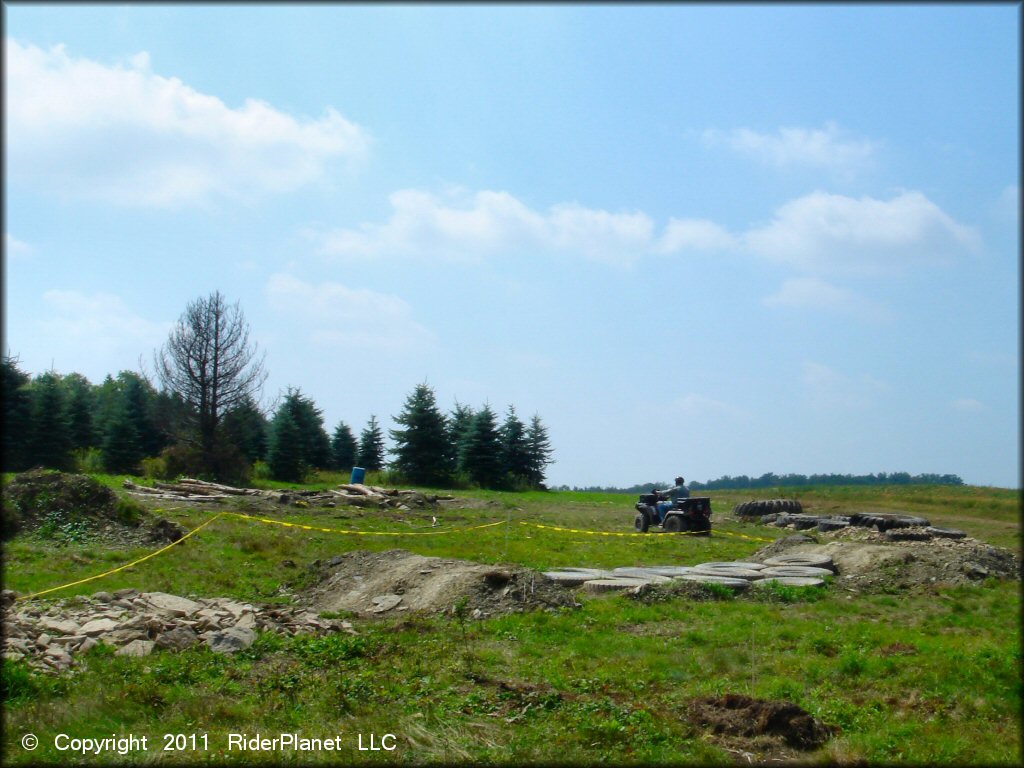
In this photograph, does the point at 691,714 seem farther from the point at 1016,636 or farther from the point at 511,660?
the point at 1016,636

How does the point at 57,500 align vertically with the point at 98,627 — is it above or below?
above

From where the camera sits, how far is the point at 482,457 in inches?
1772

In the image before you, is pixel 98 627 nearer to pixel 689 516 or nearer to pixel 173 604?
pixel 173 604

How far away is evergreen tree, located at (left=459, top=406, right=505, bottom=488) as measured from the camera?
44969 mm

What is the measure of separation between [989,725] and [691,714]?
84.9 inches

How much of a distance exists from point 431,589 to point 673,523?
440 inches

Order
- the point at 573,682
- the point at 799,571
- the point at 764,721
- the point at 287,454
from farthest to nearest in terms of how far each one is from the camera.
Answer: the point at 287,454
the point at 799,571
the point at 573,682
the point at 764,721

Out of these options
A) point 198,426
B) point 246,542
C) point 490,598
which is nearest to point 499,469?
point 198,426

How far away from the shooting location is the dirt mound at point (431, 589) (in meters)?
10.0

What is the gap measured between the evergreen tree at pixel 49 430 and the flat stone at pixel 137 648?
25220mm

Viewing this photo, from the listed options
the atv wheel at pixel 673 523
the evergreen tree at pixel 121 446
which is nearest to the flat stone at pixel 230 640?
the atv wheel at pixel 673 523

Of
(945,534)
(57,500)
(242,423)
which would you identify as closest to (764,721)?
(57,500)

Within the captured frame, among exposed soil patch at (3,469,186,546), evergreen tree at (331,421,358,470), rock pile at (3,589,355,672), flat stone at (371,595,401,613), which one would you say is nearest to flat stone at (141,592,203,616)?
rock pile at (3,589,355,672)

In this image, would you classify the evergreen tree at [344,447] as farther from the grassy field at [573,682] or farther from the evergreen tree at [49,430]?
the grassy field at [573,682]
